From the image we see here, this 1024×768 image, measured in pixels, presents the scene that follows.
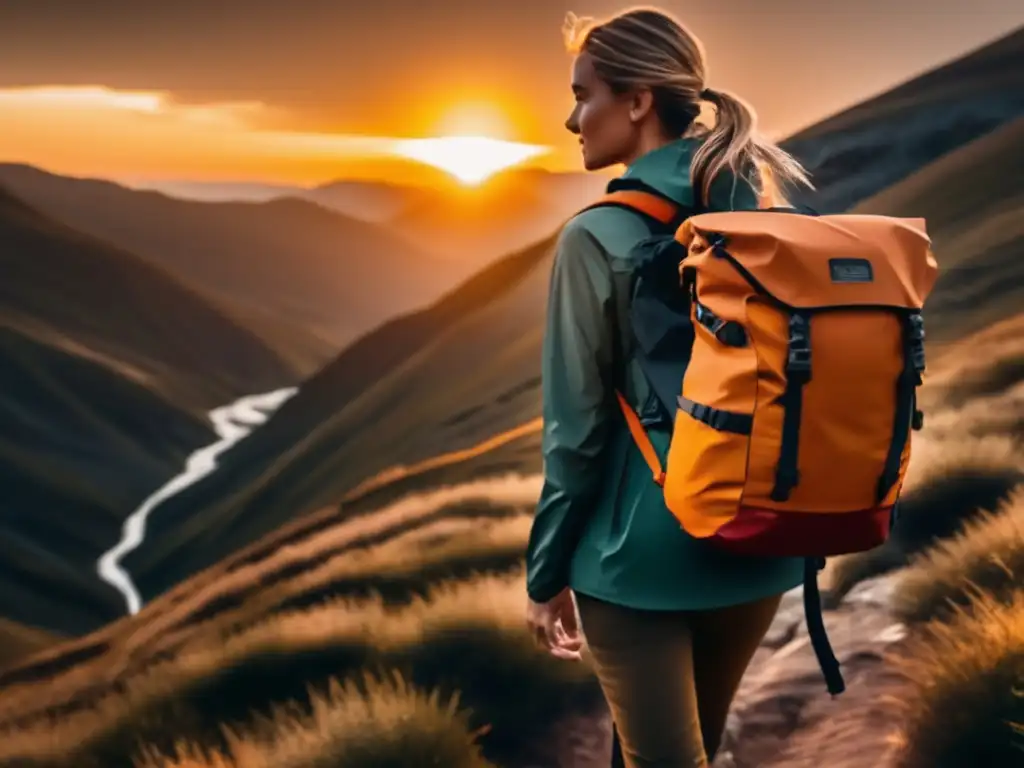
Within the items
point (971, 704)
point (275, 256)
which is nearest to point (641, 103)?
point (971, 704)

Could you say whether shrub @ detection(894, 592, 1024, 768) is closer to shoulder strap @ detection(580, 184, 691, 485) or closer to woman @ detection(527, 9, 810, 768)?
woman @ detection(527, 9, 810, 768)

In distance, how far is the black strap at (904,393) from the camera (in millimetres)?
1328

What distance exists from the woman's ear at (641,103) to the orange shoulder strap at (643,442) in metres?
0.48

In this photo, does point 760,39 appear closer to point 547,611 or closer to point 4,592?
point 547,611

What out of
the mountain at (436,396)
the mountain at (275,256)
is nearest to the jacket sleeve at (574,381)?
the mountain at (436,396)

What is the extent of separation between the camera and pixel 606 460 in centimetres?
149

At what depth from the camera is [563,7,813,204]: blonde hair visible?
58.7 inches

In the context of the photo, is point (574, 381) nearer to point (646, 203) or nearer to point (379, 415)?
point (646, 203)

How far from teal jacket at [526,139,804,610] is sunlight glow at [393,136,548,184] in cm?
378

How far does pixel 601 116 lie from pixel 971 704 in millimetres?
2117

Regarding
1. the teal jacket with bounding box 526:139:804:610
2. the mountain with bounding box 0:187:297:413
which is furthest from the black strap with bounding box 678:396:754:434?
the mountain with bounding box 0:187:297:413

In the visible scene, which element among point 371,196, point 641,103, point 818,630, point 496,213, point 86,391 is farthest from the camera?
point 86,391

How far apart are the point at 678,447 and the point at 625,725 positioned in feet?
1.57

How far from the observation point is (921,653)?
2.97 metres
